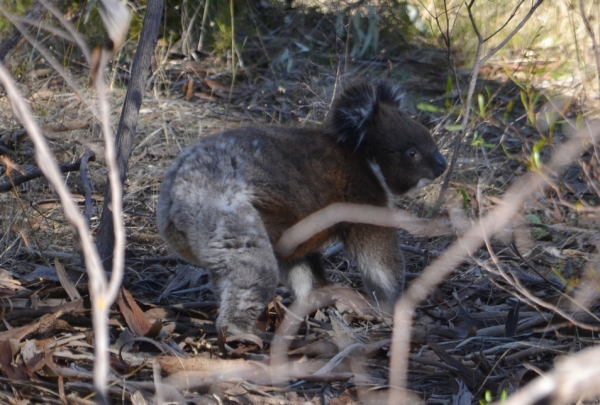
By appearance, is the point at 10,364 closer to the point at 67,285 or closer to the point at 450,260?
the point at 67,285

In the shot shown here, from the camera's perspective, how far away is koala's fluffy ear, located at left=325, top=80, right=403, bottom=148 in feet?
13.6

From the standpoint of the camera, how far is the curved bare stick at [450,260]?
101 inches

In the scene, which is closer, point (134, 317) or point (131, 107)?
point (134, 317)

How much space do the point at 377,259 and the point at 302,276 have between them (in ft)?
1.53

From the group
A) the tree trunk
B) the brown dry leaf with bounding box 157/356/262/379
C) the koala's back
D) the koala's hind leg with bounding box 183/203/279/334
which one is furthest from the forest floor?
the koala's back

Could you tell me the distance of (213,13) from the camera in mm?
7262

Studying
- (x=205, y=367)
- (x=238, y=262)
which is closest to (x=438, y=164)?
(x=238, y=262)

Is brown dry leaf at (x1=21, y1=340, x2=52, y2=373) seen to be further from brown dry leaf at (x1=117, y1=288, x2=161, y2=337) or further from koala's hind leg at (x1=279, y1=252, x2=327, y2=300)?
koala's hind leg at (x1=279, y1=252, x2=327, y2=300)

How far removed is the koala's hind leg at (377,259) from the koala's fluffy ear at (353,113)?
1.74 feet

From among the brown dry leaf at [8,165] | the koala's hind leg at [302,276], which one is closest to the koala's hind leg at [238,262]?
the koala's hind leg at [302,276]

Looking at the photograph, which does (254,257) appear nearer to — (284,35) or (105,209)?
(105,209)

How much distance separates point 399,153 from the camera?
14.1 feet

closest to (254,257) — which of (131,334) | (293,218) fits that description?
(293,218)

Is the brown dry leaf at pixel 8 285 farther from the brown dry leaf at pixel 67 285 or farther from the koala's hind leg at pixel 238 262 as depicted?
the koala's hind leg at pixel 238 262
